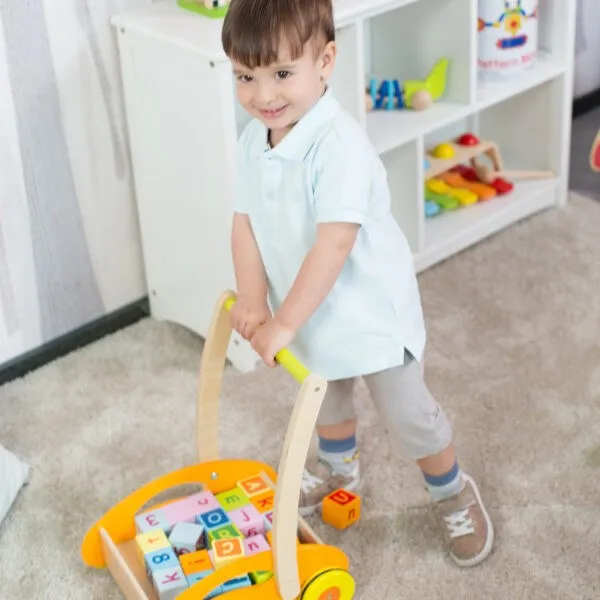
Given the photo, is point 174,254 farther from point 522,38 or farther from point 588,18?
point 588,18

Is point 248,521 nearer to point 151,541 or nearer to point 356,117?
point 151,541

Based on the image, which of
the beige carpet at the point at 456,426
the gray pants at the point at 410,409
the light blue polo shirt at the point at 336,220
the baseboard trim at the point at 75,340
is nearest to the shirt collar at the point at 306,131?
the light blue polo shirt at the point at 336,220

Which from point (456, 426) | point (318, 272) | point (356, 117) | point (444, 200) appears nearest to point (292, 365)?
point (318, 272)

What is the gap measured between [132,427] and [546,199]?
1105 mm

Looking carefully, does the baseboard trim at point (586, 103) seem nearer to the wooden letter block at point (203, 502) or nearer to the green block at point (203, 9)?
the green block at point (203, 9)

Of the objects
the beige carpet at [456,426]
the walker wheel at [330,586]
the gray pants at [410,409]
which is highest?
the gray pants at [410,409]

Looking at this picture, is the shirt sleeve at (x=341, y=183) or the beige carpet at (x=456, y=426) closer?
the shirt sleeve at (x=341, y=183)

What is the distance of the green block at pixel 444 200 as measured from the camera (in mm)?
2246

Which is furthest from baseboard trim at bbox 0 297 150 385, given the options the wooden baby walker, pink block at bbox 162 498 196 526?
pink block at bbox 162 498 196 526

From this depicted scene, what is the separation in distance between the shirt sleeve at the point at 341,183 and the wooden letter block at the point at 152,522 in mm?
465

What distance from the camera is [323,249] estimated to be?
1160 millimetres

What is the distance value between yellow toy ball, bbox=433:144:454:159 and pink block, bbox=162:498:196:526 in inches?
43.8

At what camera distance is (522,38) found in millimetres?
2139

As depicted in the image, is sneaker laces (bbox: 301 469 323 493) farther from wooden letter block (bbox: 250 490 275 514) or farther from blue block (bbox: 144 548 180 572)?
blue block (bbox: 144 548 180 572)
